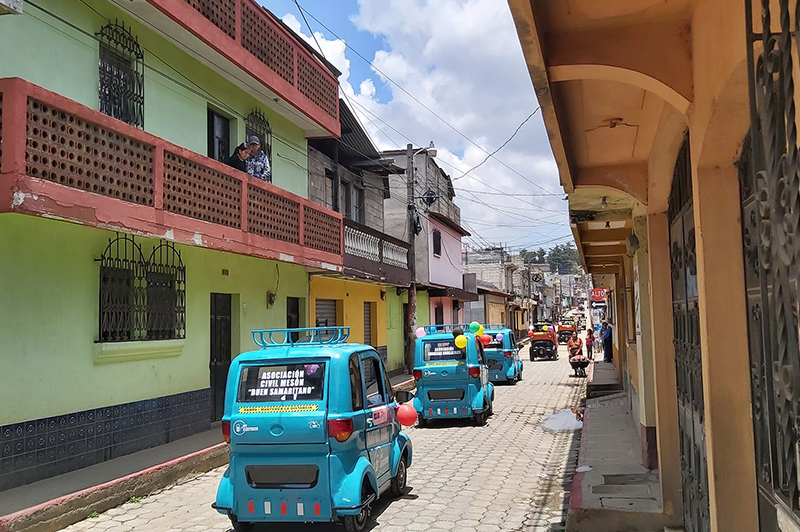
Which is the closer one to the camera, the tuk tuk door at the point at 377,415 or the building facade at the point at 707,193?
the building facade at the point at 707,193

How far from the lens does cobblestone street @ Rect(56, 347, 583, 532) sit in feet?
23.9

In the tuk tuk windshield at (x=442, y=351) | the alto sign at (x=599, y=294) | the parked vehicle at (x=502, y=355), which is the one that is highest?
the alto sign at (x=599, y=294)

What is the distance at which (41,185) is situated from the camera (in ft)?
22.8

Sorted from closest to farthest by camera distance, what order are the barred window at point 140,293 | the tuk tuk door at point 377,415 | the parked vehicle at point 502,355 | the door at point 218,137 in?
the tuk tuk door at point 377,415 → the barred window at point 140,293 → the door at point 218,137 → the parked vehicle at point 502,355

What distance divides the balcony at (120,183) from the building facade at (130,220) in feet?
0.07

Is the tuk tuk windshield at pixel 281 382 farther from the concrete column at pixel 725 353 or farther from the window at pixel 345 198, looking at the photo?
the window at pixel 345 198

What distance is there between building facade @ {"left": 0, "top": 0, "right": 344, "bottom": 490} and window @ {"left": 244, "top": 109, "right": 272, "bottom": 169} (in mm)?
50

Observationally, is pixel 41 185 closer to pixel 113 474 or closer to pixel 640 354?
pixel 113 474

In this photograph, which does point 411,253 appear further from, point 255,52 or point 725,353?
point 725,353

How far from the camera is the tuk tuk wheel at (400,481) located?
8.15 m

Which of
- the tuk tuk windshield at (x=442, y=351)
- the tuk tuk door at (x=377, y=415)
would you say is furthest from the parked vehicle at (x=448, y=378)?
the tuk tuk door at (x=377, y=415)

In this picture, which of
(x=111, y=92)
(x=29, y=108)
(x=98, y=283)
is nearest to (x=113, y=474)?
(x=98, y=283)

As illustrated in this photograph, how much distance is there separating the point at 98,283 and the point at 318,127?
823 centimetres

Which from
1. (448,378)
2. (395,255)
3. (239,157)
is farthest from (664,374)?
(395,255)
